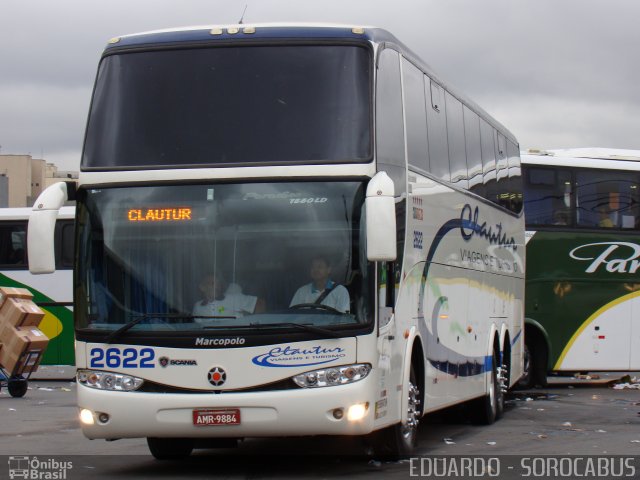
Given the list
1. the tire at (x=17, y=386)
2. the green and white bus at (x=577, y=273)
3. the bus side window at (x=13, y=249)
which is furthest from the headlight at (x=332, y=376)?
the bus side window at (x=13, y=249)

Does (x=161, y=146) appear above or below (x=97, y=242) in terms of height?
above

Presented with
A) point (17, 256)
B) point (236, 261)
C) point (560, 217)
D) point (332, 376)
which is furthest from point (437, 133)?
point (17, 256)

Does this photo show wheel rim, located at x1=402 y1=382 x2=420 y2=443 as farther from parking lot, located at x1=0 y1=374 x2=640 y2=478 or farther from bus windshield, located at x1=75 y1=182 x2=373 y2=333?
bus windshield, located at x1=75 y1=182 x2=373 y2=333

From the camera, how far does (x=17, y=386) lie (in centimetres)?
2194

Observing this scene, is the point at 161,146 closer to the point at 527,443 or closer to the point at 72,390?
the point at 527,443

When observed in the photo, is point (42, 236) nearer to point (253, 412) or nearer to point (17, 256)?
point (253, 412)

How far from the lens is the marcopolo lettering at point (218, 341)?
1072cm

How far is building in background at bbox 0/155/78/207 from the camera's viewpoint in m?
73.9

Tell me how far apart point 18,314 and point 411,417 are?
11432 millimetres

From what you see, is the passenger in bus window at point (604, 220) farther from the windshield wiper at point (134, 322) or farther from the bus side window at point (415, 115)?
the windshield wiper at point (134, 322)

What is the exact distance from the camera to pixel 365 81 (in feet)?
36.8

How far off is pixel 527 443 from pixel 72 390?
1264 cm

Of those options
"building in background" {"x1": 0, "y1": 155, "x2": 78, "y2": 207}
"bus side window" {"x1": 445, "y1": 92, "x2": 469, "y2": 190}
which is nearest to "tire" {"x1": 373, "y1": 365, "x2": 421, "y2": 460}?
"bus side window" {"x1": 445, "y1": 92, "x2": 469, "y2": 190}

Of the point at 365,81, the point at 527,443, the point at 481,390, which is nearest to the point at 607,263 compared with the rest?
the point at 481,390
